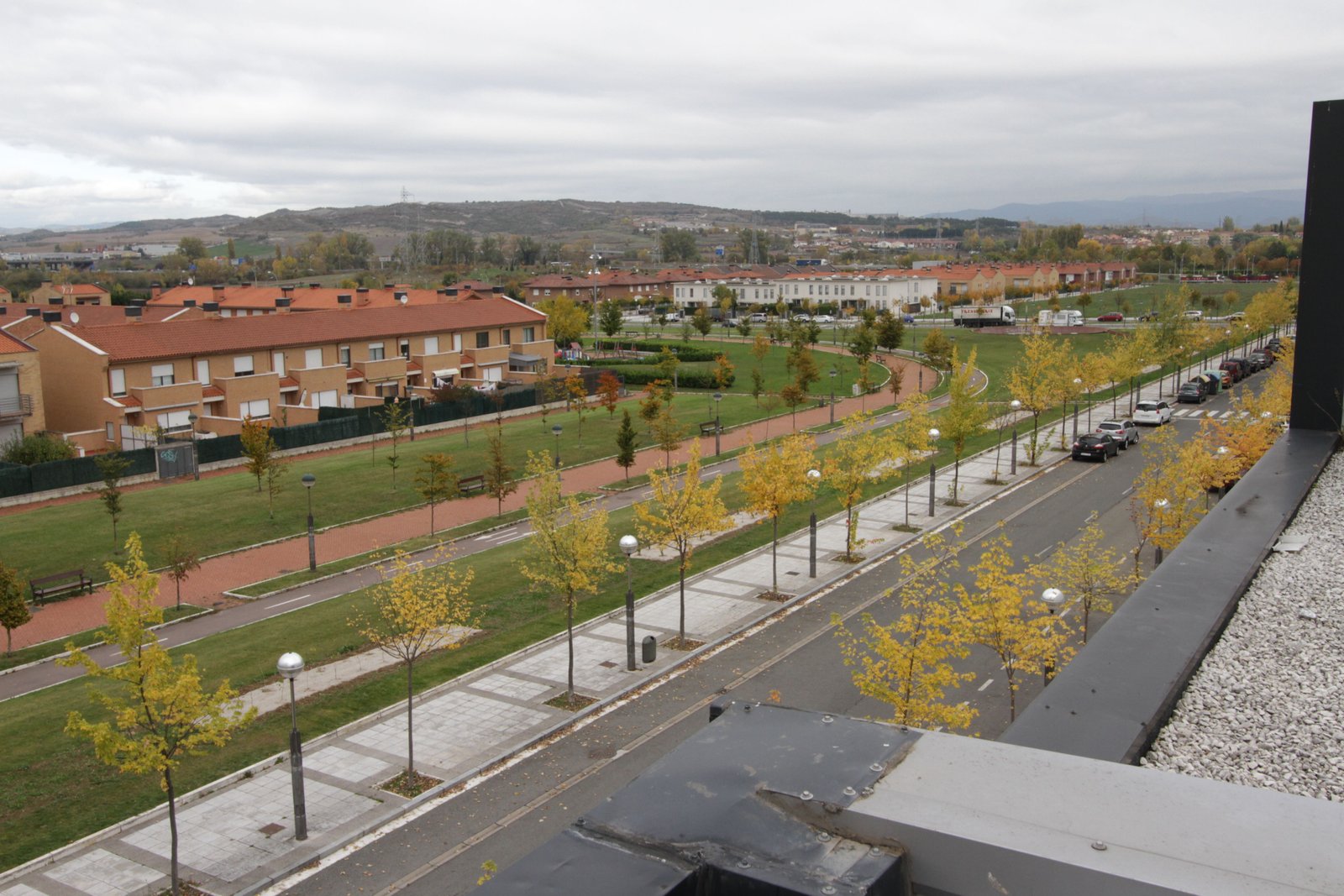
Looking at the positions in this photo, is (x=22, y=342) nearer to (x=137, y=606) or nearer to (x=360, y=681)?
(x=360, y=681)

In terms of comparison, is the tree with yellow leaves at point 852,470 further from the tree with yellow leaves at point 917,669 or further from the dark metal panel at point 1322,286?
the tree with yellow leaves at point 917,669

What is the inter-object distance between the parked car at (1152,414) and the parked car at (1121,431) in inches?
161

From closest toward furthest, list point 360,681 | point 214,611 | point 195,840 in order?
A: point 195,840 → point 360,681 → point 214,611

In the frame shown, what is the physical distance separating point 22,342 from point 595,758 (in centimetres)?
4257

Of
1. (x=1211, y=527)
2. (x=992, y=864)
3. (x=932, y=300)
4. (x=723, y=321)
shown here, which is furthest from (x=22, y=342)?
(x=932, y=300)

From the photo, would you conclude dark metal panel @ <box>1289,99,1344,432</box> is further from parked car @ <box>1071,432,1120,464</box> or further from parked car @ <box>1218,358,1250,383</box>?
parked car @ <box>1218,358,1250,383</box>

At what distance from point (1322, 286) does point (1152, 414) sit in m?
26.7

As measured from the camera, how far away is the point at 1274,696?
1039 centimetres

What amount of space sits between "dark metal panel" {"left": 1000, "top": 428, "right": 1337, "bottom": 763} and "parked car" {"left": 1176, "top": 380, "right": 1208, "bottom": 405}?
42.7 m

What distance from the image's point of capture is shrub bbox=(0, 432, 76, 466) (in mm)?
42125

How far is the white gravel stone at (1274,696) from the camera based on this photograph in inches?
351

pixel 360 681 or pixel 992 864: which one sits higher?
pixel 992 864

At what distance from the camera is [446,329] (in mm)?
68312

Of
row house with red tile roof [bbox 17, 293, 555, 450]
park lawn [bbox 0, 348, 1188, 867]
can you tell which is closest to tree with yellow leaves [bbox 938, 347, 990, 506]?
park lawn [bbox 0, 348, 1188, 867]
